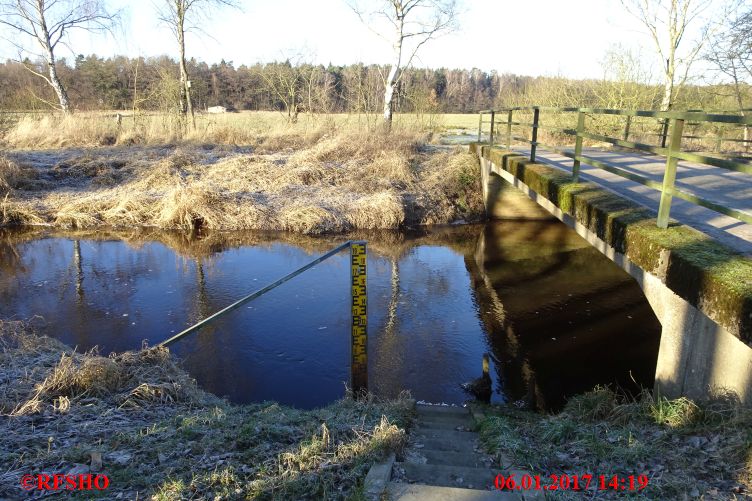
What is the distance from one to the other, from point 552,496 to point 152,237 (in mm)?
12620

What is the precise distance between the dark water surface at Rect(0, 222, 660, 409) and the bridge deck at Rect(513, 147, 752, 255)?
227 centimetres

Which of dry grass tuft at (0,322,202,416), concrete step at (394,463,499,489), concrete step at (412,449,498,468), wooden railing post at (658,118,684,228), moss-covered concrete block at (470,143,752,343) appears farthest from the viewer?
wooden railing post at (658,118,684,228)

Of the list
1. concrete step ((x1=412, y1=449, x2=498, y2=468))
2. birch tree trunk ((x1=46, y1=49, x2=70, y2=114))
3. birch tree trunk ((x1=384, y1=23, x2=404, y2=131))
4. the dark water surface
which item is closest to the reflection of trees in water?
the dark water surface

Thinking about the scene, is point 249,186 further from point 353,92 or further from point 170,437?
point 170,437

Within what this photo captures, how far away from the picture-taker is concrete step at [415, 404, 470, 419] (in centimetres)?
527

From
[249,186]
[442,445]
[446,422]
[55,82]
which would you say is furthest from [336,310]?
[55,82]

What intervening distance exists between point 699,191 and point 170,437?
8.18m

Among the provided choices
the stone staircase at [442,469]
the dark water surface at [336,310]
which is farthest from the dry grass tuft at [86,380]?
the stone staircase at [442,469]

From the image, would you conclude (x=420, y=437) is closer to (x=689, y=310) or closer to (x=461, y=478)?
(x=461, y=478)

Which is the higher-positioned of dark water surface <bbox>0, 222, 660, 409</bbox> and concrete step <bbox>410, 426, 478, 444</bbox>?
concrete step <bbox>410, 426, 478, 444</bbox>

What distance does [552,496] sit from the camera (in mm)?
2883

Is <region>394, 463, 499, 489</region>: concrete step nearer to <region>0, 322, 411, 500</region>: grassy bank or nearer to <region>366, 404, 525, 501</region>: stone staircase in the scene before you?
<region>366, 404, 525, 501</region>: stone staircase

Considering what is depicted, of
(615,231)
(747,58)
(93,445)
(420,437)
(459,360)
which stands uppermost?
(747,58)

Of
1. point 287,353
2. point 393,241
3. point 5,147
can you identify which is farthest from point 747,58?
point 5,147
